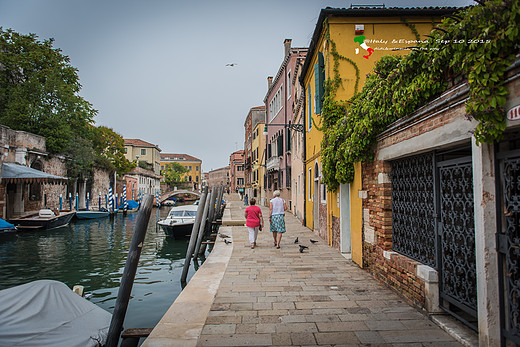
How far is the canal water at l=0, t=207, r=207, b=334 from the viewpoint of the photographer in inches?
293

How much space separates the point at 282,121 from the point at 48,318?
18.9 meters

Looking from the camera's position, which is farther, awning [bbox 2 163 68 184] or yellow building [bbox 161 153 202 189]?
yellow building [bbox 161 153 202 189]

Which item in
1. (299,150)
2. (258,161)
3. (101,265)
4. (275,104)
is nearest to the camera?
(101,265)

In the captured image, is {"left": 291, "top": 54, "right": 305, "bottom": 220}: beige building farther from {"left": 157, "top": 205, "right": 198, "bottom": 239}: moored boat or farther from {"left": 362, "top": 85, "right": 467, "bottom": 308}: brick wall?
{"left": 362, "top": 85, "right": 467, "bottom": 308}: brick wall

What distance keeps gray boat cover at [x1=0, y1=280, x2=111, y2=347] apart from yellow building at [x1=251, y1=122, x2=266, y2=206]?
87.1ft

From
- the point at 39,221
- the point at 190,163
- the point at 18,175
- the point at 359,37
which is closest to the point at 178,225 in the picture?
the point at 39,221

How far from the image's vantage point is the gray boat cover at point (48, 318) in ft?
13.1

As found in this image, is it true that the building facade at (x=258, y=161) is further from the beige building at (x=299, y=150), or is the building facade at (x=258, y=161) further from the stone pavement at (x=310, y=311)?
the stone pavement at (x=310, y=311)

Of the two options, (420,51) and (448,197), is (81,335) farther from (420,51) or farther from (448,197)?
(420,51)

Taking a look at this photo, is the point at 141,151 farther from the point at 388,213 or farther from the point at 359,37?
the point at 388,213

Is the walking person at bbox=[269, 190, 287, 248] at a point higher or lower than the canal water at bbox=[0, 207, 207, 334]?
higher

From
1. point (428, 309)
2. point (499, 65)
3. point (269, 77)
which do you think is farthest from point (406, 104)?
point (269, 77)

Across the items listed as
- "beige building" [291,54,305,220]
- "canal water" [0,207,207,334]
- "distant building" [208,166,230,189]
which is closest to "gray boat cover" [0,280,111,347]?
"canal water" [0,207,207,334]

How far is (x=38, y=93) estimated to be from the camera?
23.4 m
